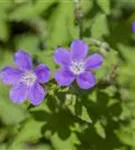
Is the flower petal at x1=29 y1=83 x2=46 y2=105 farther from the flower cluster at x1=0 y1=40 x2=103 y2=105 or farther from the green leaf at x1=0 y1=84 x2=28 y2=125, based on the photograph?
the green leaf at x1=0 y1=84 x2=28 y2=125

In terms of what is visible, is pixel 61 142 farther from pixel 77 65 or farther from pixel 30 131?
pixel 77 65

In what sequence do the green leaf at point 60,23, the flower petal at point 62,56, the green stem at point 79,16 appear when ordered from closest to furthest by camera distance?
1. the flower petal at point 62,56
2. the green stem at point 79,16
3. the green leaf at point 60,23

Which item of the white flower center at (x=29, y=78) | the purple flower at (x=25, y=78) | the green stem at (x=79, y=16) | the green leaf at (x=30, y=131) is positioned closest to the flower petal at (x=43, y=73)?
the purple flower at (x=25, y=78)

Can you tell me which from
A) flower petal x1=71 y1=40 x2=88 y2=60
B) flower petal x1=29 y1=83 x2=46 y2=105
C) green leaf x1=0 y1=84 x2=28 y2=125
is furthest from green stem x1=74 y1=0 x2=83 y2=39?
green leaf x1=0 y1=84 x2=28 y2=125

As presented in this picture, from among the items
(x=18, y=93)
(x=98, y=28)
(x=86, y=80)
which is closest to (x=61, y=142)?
(x=18, y=93)

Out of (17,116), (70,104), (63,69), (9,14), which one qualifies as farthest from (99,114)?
(9,14)

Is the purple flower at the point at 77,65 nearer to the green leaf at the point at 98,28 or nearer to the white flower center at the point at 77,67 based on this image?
the white flower center at the point at 77,67
